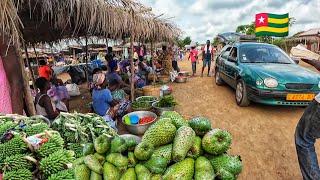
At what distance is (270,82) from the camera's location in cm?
577

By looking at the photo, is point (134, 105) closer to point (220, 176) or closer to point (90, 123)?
point (90, 123)

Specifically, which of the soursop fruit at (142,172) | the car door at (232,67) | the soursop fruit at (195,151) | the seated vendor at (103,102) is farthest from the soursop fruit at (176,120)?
the car door at (232,67)

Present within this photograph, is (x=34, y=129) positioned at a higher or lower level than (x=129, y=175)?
higher

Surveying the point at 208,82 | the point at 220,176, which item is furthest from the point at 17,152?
the point at 208,82

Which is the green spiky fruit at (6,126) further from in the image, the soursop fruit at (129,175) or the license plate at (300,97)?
the license plate at (300,97)

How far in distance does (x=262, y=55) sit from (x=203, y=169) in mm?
6167

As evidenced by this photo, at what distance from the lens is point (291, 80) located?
5.70 m

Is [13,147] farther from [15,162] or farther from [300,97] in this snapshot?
[300,97]

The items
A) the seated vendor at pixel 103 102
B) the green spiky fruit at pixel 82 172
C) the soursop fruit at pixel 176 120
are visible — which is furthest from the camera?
the seated vendor at pixel 103 102

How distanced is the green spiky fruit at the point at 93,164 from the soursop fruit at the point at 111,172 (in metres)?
0.04

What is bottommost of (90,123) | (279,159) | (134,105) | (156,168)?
(279,159)

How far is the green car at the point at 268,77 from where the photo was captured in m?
5.67

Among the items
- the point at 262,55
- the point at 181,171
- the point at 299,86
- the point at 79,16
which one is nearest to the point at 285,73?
the point at 299,86

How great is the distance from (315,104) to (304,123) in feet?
0.91
